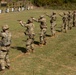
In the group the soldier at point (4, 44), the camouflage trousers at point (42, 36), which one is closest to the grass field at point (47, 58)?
the camouflage trousers at point (42, 36)

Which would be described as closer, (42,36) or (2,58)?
(2,58)

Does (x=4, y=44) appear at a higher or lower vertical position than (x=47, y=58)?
higher

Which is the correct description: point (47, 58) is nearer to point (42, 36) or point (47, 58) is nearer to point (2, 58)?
point (42, 36)

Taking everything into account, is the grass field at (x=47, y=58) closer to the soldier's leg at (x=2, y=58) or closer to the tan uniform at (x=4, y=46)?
the soldier's leg at (x=2, y=58)

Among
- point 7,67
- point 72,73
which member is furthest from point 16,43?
point 72,73

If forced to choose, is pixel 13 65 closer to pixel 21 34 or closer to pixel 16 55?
pixel 16 55

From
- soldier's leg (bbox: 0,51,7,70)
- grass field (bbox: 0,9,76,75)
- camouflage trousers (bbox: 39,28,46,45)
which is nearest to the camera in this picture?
soldier's leg (bbox: 0,51,7,70)

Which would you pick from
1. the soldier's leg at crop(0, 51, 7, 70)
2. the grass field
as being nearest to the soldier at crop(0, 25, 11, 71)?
the soldier's leg at crop(0, 51, 7, 70)

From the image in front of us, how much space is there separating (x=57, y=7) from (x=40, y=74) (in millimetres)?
49614

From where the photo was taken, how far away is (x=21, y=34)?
24.3 m

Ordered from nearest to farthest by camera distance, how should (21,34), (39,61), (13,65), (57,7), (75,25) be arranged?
(13,65), (39,61), (21,34), (75,25), (57,7)

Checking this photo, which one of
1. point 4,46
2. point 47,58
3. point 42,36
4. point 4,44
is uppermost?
point 4,44

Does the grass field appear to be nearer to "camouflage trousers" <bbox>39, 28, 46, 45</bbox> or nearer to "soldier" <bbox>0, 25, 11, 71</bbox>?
"camouflage trousers" <bbox>39, 28, 46, 45</bbox>

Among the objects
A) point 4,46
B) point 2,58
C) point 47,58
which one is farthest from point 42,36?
point 2,58
